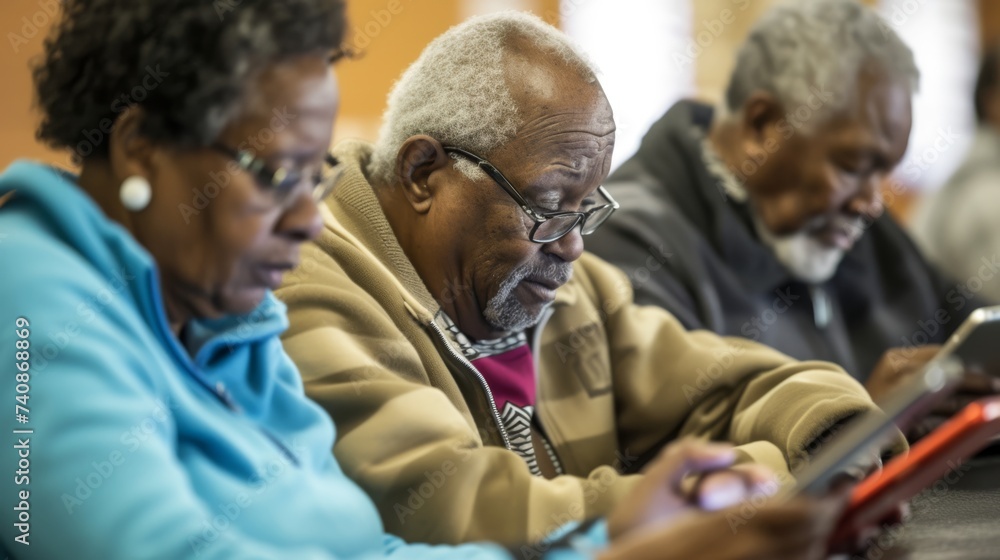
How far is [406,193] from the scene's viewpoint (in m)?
1.71

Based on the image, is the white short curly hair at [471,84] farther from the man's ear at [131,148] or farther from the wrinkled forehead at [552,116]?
the man's ear at [131,148]

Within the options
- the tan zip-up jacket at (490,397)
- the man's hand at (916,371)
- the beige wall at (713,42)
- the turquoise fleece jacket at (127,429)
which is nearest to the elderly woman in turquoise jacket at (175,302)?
the turquoise fleece jacket at (127,429)

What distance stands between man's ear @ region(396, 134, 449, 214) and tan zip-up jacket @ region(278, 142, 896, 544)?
6 cm

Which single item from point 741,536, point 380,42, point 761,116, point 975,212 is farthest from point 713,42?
point 741,536

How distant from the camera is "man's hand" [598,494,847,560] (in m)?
0.95

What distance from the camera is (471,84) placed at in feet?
5.40

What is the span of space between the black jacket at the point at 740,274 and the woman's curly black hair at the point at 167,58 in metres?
1.40

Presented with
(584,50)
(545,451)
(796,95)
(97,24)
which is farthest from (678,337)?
(97,24)

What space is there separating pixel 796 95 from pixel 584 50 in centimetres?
130

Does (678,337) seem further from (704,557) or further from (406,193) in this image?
(704,557)

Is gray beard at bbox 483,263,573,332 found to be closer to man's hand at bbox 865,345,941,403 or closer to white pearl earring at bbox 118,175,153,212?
white pearl earring at bbox 118,175,153,212

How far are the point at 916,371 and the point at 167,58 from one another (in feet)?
5.54

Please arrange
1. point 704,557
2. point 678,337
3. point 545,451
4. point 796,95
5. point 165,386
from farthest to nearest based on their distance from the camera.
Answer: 1. point 796,95
2. point 678,337
3. point 545,451
4. point 165,386
5. point 704,557

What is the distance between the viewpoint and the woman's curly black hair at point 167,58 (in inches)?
42.6
